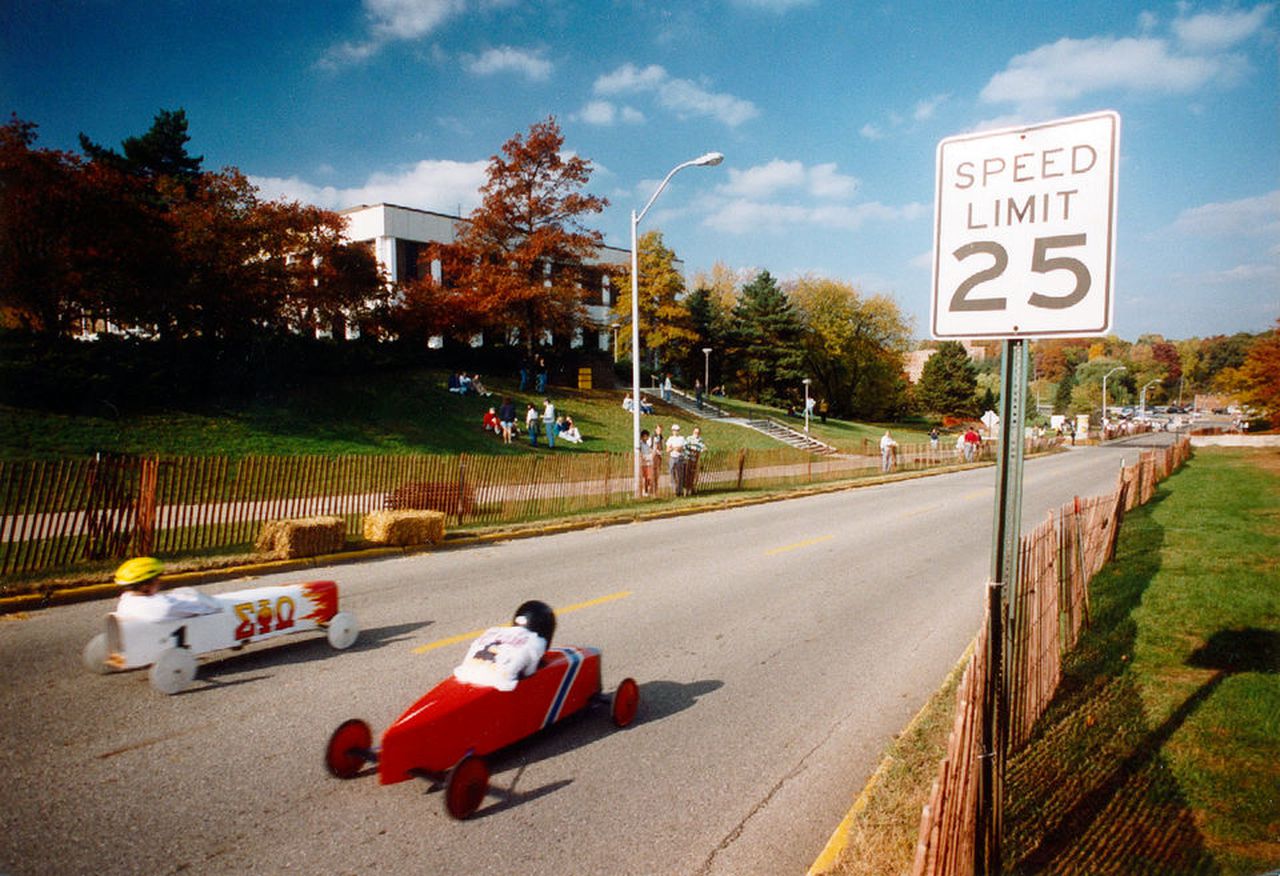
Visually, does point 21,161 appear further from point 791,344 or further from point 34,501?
point 791,344

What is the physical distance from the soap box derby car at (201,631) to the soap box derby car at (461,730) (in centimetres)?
218

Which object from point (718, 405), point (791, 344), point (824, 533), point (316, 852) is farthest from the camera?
point (791, 344)

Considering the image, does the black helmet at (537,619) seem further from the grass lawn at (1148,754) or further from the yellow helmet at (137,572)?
the yellow helmet at (137,572)

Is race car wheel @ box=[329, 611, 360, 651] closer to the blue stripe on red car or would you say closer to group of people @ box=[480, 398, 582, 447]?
the blue stripe on red car

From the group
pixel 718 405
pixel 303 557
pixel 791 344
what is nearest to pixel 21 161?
pixel 303 557

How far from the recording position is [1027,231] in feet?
9.95

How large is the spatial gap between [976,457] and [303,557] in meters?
41.4

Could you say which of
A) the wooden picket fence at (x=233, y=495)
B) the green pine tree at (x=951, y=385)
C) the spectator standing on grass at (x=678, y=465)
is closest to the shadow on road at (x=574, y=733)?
the wooden picket fence at (x=233, y=495)

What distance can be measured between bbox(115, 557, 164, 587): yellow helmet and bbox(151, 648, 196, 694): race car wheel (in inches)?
Answer: 24.3

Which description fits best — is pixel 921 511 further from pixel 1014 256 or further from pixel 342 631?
pixel 1014 256

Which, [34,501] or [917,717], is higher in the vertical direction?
[34,501]

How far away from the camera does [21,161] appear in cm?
2020

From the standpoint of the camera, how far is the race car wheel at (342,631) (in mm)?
6812

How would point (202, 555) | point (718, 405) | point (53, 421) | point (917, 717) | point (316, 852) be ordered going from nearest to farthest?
point (316, 852) < point (917, 717) < point (202, 555) < point (53, 421) < point (718, 405)
